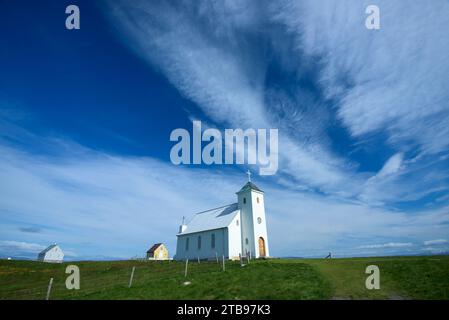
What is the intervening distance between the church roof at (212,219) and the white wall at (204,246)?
85 centimetres

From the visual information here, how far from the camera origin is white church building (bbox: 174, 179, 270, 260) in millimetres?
40406

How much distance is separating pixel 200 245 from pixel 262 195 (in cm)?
1418

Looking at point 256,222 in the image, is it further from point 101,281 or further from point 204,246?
point 101,281

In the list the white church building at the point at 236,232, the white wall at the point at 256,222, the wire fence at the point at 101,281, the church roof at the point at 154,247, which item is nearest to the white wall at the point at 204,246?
the white church building at the point at 236,232

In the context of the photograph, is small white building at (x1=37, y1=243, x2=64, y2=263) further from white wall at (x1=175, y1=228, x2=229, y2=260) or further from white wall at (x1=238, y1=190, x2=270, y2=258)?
white wall at (x1=238, y1=190, x2=270, y2=258)

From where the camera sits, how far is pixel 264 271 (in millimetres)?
21969

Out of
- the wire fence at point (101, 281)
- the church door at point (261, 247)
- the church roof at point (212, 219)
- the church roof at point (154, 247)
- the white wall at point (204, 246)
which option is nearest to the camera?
the wire fence at point (101, 281)

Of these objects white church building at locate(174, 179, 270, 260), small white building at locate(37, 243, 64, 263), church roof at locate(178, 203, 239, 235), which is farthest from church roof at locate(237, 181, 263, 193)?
small white building at locate(37, 243, 64, 263)

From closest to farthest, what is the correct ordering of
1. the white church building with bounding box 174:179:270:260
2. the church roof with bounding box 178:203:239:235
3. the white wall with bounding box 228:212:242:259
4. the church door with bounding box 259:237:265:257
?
1. the church door with bounding box 259:237:265:257
2. the white wall with bounding box 228:212:242:259
3. the white church building with bounding box 174:179:270:260
4. the church roof with bounding box 178:203:239:235

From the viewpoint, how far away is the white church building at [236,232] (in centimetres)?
4041

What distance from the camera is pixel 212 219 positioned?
4806cm

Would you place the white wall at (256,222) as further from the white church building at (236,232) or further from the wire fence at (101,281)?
the wire fence at (101,281)

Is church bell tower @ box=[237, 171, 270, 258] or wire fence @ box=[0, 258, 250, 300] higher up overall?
church bell tower @ box=[237, 171, 270, 258]
